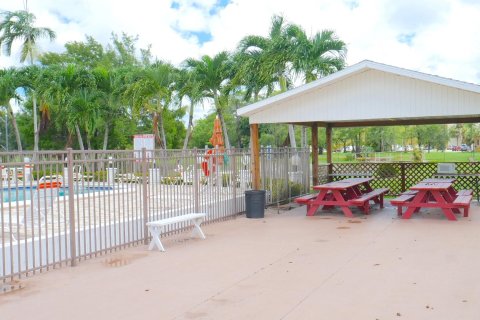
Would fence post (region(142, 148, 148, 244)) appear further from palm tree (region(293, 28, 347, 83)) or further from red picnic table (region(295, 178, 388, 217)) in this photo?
palm tree (region(293, 28, 347, 83))

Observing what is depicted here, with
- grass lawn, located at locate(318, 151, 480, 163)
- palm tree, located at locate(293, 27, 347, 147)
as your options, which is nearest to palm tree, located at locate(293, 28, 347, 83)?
palm tree, located at locate(293, 27, 347, 147)

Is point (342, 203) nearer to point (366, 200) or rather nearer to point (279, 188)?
point (366, 200)

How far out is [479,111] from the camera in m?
11.0

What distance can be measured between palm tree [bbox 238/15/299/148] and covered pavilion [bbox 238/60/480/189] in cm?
705

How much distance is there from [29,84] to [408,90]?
23.9 metres

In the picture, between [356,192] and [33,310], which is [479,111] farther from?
[33,310]

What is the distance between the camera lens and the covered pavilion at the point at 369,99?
11.1m

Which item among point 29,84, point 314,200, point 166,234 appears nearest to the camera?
point 166,234

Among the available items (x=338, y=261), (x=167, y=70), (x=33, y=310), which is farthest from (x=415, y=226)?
(x=167, y=70)

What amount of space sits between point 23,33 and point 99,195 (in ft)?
90.8

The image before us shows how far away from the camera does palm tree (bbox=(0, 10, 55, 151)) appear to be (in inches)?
1241

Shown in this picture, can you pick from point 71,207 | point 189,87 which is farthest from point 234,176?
point 189,87

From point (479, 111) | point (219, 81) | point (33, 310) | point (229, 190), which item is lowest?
point (33, 310)

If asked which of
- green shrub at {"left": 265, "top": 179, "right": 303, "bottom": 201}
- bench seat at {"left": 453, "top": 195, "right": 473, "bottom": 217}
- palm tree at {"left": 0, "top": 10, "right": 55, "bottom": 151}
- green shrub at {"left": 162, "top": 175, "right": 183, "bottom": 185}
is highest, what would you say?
palm tree at {"left": 0, "top": 10, "right": 55, "bottom": 151}
